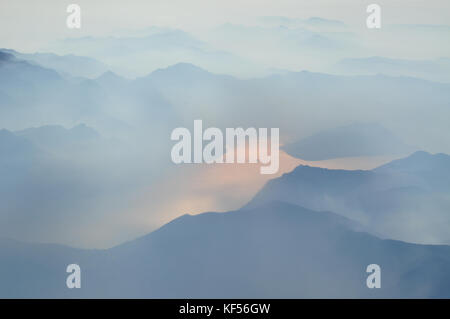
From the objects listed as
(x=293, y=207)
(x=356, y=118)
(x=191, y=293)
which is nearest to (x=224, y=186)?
(x=293, y=207)

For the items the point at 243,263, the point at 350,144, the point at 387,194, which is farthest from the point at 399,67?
the point at 243,263

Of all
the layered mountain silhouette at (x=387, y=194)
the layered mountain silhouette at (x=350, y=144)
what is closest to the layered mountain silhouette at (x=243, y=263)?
the layered mountain silhouette at (x=387, y=194)

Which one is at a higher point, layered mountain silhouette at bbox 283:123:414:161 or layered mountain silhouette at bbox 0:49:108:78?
layered mountain silhouette at bbox 0:49:108:78

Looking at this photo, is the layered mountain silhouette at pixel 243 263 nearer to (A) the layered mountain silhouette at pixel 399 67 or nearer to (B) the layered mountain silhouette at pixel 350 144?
(B) the layered mountain silhouette at pixel 350 144

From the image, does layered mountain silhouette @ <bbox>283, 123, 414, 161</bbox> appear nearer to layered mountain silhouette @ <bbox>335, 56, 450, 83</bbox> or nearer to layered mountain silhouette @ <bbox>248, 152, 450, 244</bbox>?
layered mountain silhouette @ <bbox>248, 152, 450, 244</bbox>

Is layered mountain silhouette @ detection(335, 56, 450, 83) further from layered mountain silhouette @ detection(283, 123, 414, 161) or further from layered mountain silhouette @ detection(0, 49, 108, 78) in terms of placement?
layered mountain silhouette @ detection(0, 49, 108, 78)

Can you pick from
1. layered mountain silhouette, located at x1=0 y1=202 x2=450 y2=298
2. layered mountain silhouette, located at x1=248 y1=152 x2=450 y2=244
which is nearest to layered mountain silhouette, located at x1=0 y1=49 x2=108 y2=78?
layered mountain silhouette, located at x1=0 y1=202 x2=450 y2=298

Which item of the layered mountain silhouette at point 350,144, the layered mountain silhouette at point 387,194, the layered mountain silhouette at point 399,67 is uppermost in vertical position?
the layered mountain silhouette at point 399,67

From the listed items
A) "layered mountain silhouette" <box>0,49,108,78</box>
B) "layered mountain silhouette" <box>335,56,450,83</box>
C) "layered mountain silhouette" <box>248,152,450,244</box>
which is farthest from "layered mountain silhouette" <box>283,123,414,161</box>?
"layered mountain silhouette" <box>0,49,108,78</box>

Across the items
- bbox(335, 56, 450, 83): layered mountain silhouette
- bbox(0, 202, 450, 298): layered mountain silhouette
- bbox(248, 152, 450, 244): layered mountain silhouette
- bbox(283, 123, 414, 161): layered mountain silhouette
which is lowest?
bbox(0, 202, 450, 298): layered mountain silhouette

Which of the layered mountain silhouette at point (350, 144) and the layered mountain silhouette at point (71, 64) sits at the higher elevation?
the layered mountain silhouette at point (71, 64)

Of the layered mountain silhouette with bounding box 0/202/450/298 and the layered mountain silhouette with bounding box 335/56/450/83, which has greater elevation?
the layered mountain silhouette with bounding box 335/56/450/83

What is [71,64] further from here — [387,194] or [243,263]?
[387,194]
